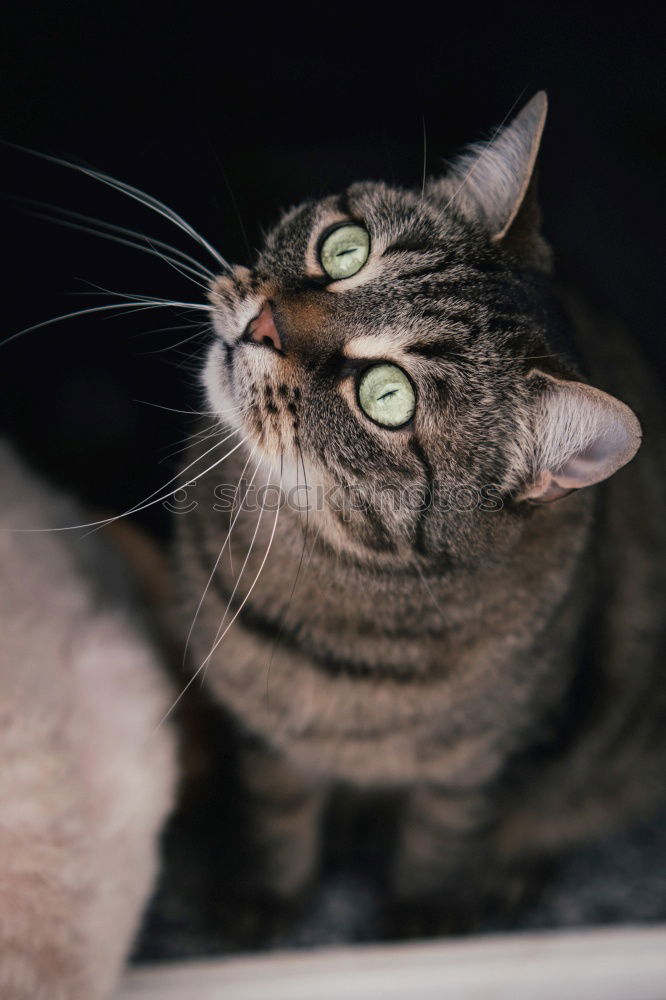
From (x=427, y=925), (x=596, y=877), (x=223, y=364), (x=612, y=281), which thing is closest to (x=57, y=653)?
(x=223, y=364)

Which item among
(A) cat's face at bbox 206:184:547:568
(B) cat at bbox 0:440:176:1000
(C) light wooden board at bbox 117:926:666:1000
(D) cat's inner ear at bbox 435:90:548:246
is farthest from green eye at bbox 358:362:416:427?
(C) light wooden board at bbox 117:926:666:1000

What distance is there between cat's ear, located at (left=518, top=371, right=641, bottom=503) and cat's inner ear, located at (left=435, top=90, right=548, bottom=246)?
230 mm

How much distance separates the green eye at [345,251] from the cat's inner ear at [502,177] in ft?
0.38

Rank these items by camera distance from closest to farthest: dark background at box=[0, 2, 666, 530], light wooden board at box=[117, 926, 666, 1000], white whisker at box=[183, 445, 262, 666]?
white whisker at box=[183, 445, 262, 666]
light wooden board at box=[117, 926, 666, 1000]
dark background at box=[0, 2, 666, 530]

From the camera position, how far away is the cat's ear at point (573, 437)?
0.66 metres

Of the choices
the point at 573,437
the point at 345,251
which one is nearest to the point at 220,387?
the point at 345,251

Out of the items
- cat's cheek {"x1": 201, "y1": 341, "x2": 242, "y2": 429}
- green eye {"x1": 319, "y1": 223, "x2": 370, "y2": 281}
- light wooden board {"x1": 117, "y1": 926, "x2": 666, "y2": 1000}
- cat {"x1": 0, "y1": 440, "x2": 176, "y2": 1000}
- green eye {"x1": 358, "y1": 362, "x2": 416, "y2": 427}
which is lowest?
light wooden board {"x1": 117, "y1": 926, "x2": 666, "y2": 1000}

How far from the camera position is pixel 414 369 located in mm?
760

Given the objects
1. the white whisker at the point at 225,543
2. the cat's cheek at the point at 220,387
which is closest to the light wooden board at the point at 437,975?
the white whisker at the point at 225,543

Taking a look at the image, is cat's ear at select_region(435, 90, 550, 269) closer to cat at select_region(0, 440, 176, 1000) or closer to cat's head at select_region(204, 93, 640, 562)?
cat's head at select_region(204, 93, 640, 562)

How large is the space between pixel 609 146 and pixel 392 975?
1.41 metres

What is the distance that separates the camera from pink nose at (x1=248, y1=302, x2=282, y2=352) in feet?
2.63

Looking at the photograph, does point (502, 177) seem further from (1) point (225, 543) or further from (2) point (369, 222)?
(1) point (225, 543)

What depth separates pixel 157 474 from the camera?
1334 millimetres
